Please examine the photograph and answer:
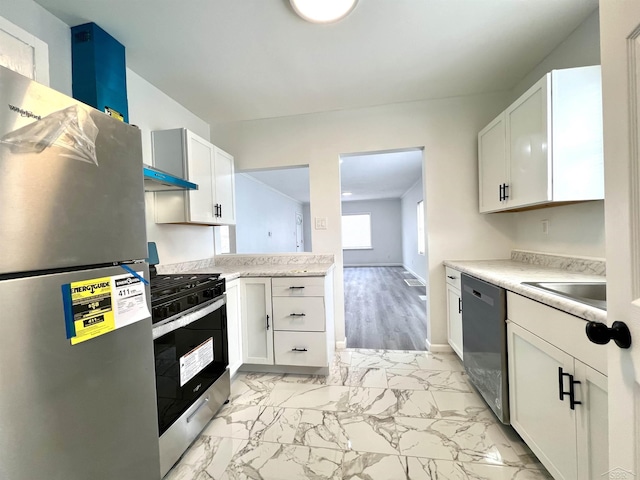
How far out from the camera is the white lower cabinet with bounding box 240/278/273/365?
210 cm

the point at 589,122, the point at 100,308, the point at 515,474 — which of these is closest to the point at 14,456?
the point at 100,308

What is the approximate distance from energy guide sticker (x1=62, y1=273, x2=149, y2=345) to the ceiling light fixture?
1.61 m

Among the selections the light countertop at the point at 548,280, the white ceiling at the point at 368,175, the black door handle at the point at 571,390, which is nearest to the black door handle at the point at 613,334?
the light countertop at the point at 548,280

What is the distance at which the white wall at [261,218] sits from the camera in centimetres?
482

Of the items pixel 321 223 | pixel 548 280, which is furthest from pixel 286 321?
pixel 548 280

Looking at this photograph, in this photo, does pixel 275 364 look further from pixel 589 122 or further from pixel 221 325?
pixel 589 122

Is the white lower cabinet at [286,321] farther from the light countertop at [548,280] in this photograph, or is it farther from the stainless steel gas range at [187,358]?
the light countertop at [548,280]

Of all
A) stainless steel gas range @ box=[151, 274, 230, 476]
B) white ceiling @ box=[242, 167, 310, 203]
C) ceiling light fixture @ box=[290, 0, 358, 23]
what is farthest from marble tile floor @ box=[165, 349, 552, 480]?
white ceiling @ box=[242, 167, 310, 203]

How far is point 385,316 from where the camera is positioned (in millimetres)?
3598

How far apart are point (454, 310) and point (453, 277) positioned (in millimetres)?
292

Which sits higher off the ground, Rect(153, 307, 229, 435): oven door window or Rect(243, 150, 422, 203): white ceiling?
Rect(243, 150, 422, 203): white ceiling

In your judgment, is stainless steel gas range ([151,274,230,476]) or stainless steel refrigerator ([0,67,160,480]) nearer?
stainless steel refrigerator ([0,67,160,480])

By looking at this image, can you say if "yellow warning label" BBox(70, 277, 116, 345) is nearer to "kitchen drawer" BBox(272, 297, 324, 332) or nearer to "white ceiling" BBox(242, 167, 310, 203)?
"kitchen drawer" BBox(272, 297, 324, 332)

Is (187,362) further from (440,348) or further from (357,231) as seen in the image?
(357,231)
